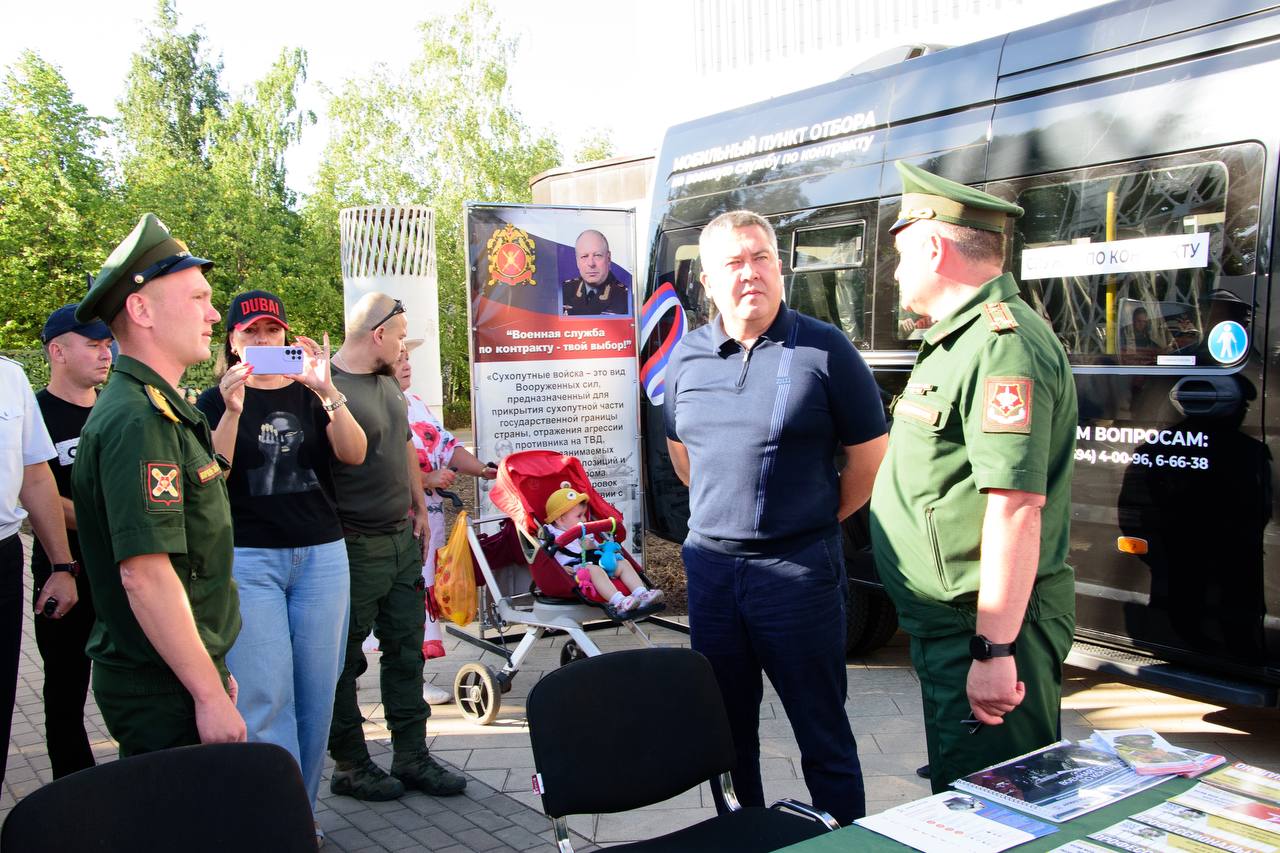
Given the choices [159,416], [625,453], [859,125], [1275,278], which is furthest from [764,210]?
[159,416]

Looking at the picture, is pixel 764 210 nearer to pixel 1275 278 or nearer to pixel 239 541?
pixel 1275 278

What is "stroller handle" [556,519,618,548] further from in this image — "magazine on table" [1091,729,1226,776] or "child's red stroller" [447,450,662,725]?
"magazine on table" [1091,729,1226,776]

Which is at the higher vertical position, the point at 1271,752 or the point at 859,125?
the point at 859,125

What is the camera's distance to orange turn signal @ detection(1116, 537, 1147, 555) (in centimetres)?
393

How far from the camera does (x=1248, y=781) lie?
1.85 metres

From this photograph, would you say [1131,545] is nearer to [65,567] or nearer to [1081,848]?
[1081,848]

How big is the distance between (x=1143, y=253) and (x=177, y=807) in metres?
3.77

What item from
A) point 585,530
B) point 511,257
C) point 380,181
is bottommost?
point 585,530

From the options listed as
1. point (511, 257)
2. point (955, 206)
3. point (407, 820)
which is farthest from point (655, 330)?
point (955, 206)

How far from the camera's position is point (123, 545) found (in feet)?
7.20

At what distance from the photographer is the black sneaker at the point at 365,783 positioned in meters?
3.99

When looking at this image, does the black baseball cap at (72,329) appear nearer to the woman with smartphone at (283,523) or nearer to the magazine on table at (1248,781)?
the woman with smartphone at (283,523)

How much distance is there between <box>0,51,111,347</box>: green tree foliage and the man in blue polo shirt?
1656cm

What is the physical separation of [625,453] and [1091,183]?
3.37 meters
